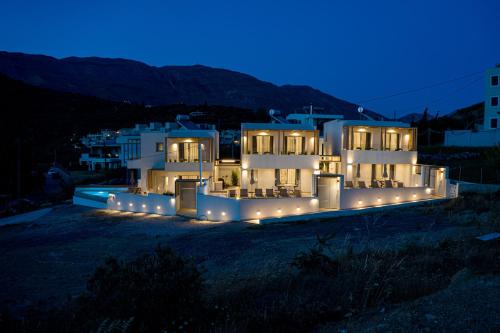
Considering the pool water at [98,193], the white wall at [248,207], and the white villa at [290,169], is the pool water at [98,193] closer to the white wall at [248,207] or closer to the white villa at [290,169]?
the white villa at [290,169]

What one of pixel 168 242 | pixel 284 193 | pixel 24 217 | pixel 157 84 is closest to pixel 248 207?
pixel 284 193

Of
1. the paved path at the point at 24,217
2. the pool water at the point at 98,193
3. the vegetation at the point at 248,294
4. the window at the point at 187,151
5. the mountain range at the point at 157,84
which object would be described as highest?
the mountain range at the point at 157,84

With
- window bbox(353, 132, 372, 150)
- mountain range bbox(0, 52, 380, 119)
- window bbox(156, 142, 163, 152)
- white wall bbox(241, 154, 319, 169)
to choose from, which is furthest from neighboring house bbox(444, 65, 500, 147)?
mountain range bbox(0, 52, 380, 119)

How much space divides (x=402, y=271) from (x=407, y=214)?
466 inches

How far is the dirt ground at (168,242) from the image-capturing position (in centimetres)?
1012

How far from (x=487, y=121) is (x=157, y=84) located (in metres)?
159

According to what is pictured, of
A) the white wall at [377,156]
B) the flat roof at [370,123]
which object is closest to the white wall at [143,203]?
the white wall at [377,156]

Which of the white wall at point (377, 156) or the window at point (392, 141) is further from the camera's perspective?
the window at point (392, 141)

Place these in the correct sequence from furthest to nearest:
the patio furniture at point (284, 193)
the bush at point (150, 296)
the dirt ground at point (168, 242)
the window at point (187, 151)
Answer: the window at point (187, 151) → the patio furniture at point (284, 193) → the dirt ground at point (168, 242) → the bush at point (150, 296)

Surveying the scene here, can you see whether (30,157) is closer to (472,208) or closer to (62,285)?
(62,285)

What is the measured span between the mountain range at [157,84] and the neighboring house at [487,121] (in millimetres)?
105422

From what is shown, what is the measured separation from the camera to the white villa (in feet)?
69.5

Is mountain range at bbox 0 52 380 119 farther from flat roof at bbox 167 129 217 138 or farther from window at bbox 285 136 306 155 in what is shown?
window at bbox 285 136 306 155

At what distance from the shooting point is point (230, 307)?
6395mm
